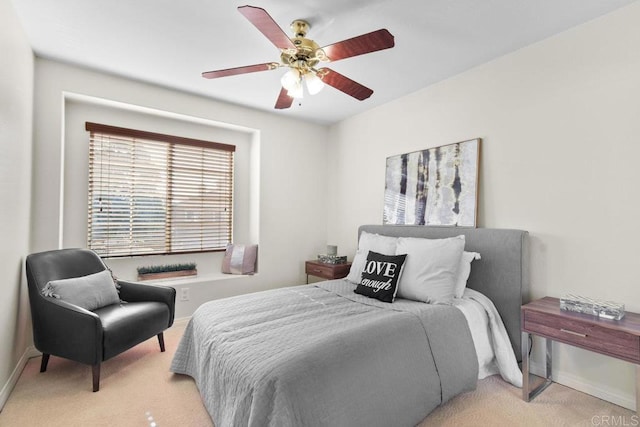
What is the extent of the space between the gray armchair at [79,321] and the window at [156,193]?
64 centimetres

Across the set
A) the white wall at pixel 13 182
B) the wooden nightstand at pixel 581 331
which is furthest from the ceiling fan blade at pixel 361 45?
the white wall at pixel 13 182

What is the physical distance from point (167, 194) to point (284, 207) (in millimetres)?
1438

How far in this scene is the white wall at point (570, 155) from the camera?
77.3 inches

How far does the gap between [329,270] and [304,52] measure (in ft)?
8.16

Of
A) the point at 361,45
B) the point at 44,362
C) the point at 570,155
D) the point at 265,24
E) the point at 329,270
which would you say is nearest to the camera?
the point at 265,24

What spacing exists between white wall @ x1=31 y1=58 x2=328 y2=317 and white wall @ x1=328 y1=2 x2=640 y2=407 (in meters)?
2.00

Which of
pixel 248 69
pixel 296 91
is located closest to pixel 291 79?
pixel 296 91

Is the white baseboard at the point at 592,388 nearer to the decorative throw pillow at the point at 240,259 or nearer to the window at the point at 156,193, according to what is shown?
the decorative throw pillow at the point at 240,259

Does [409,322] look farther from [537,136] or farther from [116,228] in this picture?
[116,228]

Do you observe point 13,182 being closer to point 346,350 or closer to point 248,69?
point 248,69

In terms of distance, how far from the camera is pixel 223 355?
1.64m

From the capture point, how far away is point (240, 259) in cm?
388

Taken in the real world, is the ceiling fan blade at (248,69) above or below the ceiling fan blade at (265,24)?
below

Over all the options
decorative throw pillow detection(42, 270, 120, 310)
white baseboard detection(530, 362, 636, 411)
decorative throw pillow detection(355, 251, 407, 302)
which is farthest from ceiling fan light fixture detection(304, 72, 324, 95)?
white baseboard detection(530, 362, 636, 411)
